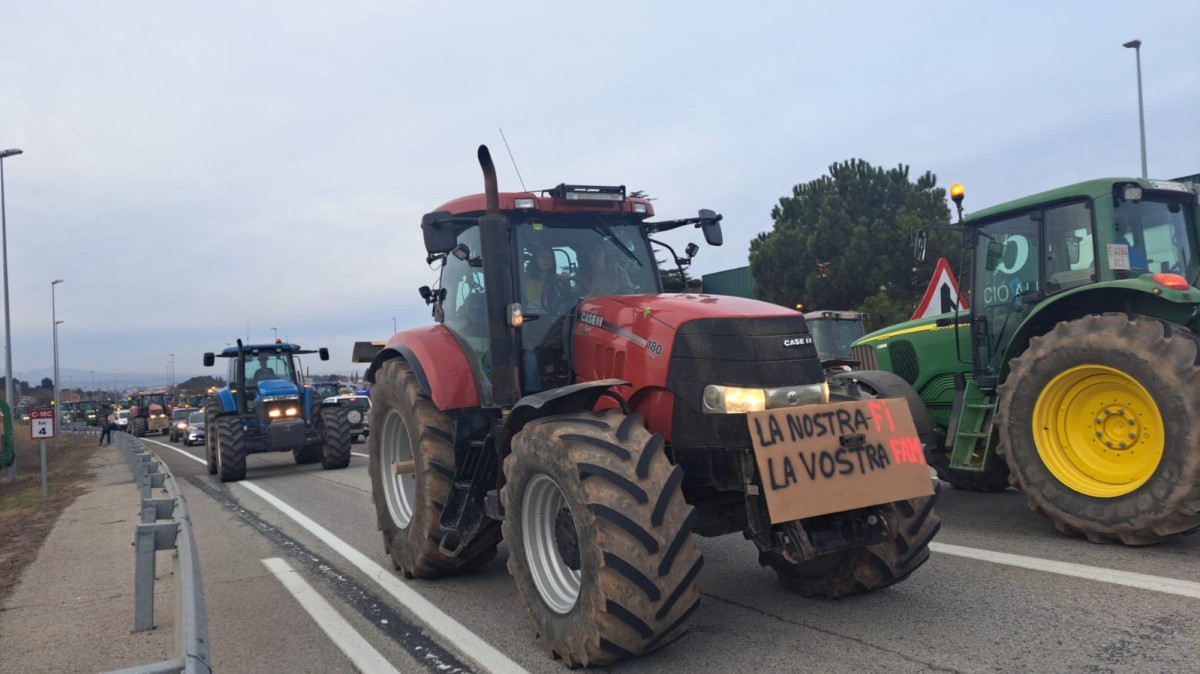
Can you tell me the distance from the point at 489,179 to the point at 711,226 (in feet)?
6.10

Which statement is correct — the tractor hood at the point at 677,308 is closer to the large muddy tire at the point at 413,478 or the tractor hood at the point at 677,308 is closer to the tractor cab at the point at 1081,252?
the large muddy tire at the point at 413,478

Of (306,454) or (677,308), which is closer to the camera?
(677,308)

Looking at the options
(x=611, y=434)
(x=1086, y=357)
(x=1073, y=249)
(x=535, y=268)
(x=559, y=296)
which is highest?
(x=1073, y=249)

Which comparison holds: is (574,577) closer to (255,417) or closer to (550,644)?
(550,644)

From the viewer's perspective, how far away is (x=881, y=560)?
4848 millimetres

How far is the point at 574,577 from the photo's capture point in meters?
4.61

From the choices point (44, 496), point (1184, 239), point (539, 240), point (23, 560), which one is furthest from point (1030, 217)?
point (44, 496)

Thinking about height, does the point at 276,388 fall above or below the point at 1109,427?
above

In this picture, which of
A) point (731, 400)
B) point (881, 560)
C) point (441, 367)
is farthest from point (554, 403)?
point (881, 560)

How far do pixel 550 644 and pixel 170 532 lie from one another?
2645 millimetres

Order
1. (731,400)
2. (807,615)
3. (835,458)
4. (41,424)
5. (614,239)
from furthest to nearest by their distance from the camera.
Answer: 1. (41,424)
2. (614,239)
3. (807,615)
4. (731,400)
5. (835,458)

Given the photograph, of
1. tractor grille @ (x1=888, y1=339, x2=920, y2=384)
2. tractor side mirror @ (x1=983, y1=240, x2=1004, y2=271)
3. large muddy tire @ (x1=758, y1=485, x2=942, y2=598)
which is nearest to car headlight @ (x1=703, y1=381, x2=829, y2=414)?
large muddy tire @ (x1=758, y1=485, x2=942, y2=598)

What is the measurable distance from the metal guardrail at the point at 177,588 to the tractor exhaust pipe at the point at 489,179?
2.66 meters

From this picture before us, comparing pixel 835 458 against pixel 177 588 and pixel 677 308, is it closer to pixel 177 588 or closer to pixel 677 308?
pixel 677 308
